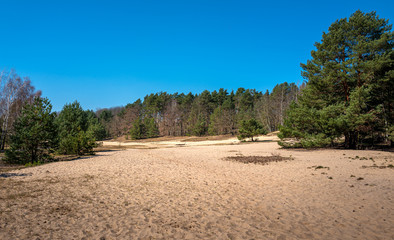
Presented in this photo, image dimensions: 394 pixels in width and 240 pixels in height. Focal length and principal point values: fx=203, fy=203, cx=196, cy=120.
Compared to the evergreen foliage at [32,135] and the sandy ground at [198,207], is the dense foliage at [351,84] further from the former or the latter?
the evergreen foliage at [32,135]

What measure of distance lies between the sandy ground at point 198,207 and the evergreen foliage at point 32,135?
6.05 metres

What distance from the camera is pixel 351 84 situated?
21.4 metres

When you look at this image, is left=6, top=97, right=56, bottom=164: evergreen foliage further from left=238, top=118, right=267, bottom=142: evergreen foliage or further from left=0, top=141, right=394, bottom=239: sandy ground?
left=238, top=118, right=267, bottom=142: evergreen foliage

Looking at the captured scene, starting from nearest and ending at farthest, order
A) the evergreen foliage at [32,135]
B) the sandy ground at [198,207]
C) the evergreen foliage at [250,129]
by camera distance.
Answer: the sandy ground at [198,207] < the evergreen foliage at [32,135] < the evergreen foliage at [250,129]

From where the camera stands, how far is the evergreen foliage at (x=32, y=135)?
1520 centimetres

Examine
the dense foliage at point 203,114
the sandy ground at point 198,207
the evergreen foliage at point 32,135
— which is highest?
the dense foliage at point 203,114

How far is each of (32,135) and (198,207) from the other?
15.2 meters

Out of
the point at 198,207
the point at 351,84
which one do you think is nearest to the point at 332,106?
the point at 351,84

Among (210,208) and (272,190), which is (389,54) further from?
(210,208)

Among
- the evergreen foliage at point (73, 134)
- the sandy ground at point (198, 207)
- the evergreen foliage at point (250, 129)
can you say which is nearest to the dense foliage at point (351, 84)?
the sandy ground at point (198, 207)

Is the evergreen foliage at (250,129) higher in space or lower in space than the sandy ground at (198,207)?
higher

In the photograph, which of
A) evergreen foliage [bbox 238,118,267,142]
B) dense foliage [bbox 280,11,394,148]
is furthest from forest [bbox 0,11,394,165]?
evergreen foliage [bbox 238,118,267,142]

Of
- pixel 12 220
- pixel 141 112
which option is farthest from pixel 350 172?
pixel 141 112

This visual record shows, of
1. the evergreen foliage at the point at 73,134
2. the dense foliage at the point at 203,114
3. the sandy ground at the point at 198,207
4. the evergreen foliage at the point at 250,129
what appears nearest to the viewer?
the sandy ground at the point at 198,207
